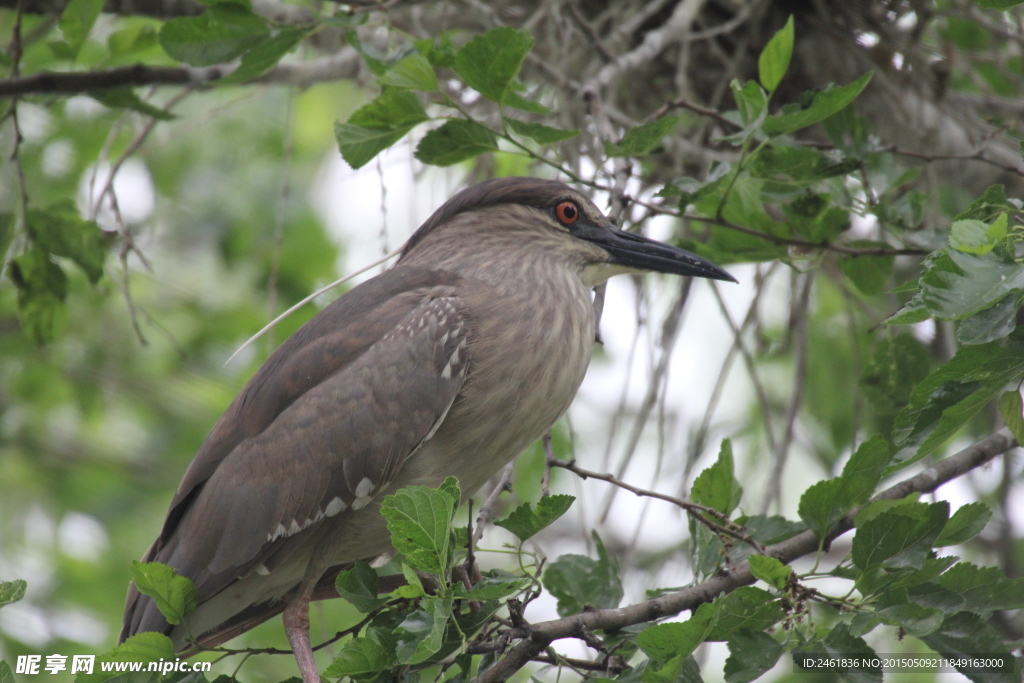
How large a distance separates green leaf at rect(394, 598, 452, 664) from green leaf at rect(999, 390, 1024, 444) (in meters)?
1.21

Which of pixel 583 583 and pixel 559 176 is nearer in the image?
pixel 583 583

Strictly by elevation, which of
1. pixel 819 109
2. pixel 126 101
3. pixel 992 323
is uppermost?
pixel 126 101

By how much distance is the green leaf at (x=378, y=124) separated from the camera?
2611 mm

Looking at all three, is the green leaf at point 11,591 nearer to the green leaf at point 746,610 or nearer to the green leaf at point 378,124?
the green leaf at point 378,124

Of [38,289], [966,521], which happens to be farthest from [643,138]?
[38,289]

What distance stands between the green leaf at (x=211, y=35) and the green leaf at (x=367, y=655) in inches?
70.9

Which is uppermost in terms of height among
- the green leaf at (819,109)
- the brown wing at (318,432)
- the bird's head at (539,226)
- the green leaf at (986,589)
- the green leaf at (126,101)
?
the green leaf at (126,101)

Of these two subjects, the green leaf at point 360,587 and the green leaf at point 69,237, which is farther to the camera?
the green leaf at point 69,237

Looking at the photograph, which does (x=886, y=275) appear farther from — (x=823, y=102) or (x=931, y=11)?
(x=931, y=11)

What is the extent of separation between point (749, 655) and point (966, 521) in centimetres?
62

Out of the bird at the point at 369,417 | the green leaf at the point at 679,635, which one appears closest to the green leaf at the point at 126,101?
the bird at the point at 369,417

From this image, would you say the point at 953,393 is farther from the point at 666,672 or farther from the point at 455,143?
the point at 455,143

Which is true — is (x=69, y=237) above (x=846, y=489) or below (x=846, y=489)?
above

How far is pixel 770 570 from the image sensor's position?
200cm
